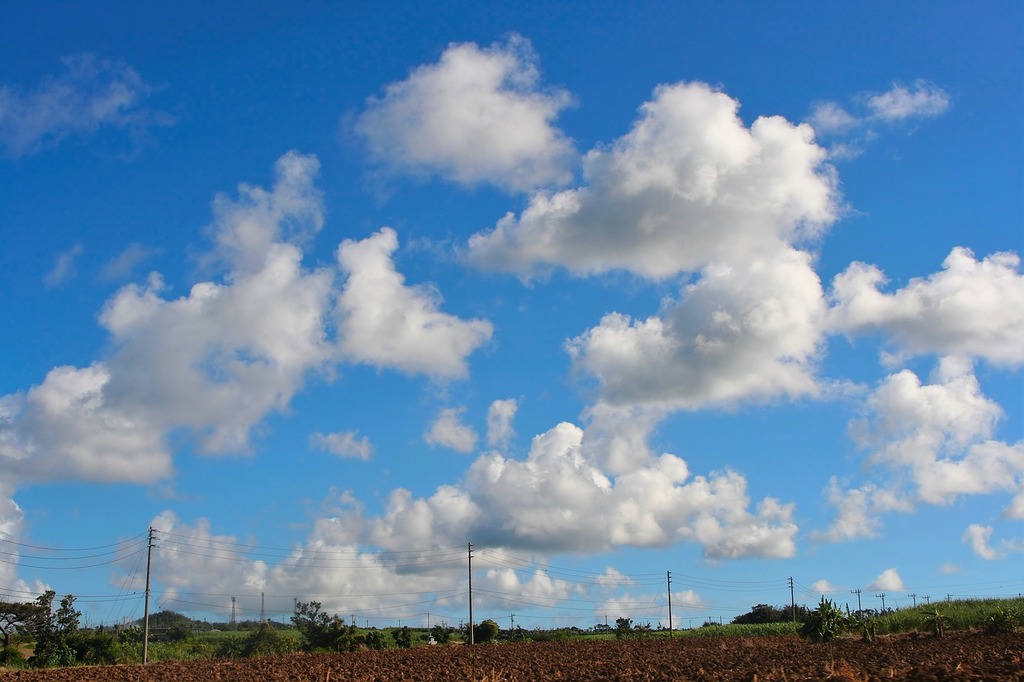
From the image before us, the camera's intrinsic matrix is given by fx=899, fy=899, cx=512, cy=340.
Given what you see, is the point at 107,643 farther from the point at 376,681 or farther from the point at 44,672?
the point at 376,681

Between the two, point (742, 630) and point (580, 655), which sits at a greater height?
point (580, 655)

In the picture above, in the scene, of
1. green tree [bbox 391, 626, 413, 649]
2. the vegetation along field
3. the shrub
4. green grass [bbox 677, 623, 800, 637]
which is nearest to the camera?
the vegetation along field

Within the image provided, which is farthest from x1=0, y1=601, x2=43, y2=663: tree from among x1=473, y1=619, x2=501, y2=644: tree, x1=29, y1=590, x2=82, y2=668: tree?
x1=473, y1=619, x2=501, y2=644: tree

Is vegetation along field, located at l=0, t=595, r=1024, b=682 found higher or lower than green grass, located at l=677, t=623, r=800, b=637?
higher

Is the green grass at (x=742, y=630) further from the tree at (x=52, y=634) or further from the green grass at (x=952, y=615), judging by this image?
the tree at (x=52, y=634)

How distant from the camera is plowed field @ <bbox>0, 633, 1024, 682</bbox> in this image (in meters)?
34.3

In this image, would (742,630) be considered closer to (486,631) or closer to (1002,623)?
(486,631)

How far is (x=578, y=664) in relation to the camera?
45.9 m

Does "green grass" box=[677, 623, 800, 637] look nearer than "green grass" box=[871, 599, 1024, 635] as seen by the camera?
No

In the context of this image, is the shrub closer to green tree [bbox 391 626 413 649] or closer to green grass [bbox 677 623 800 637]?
green grass [bbox 677 623 800 637]

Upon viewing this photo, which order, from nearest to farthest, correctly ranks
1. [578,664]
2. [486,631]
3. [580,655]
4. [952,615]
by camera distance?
1. [578,664]
2. [580,655]
3. [952,615]
4. [486,631]

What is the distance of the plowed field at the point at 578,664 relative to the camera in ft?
113

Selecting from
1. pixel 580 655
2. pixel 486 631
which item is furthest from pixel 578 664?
pixel 486 631

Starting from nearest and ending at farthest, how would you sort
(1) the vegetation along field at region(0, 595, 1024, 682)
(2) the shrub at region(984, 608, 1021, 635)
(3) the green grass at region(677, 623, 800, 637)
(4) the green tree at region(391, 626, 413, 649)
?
(1) the vegetation along field at region(0, 595, 1024, 682) → (2) the shrub at region(984, 608, 1021, 635) → (4) the green tree at region(391, 626, 413, 649) → (3) the green grass at region(677, 623, 800, 637)
